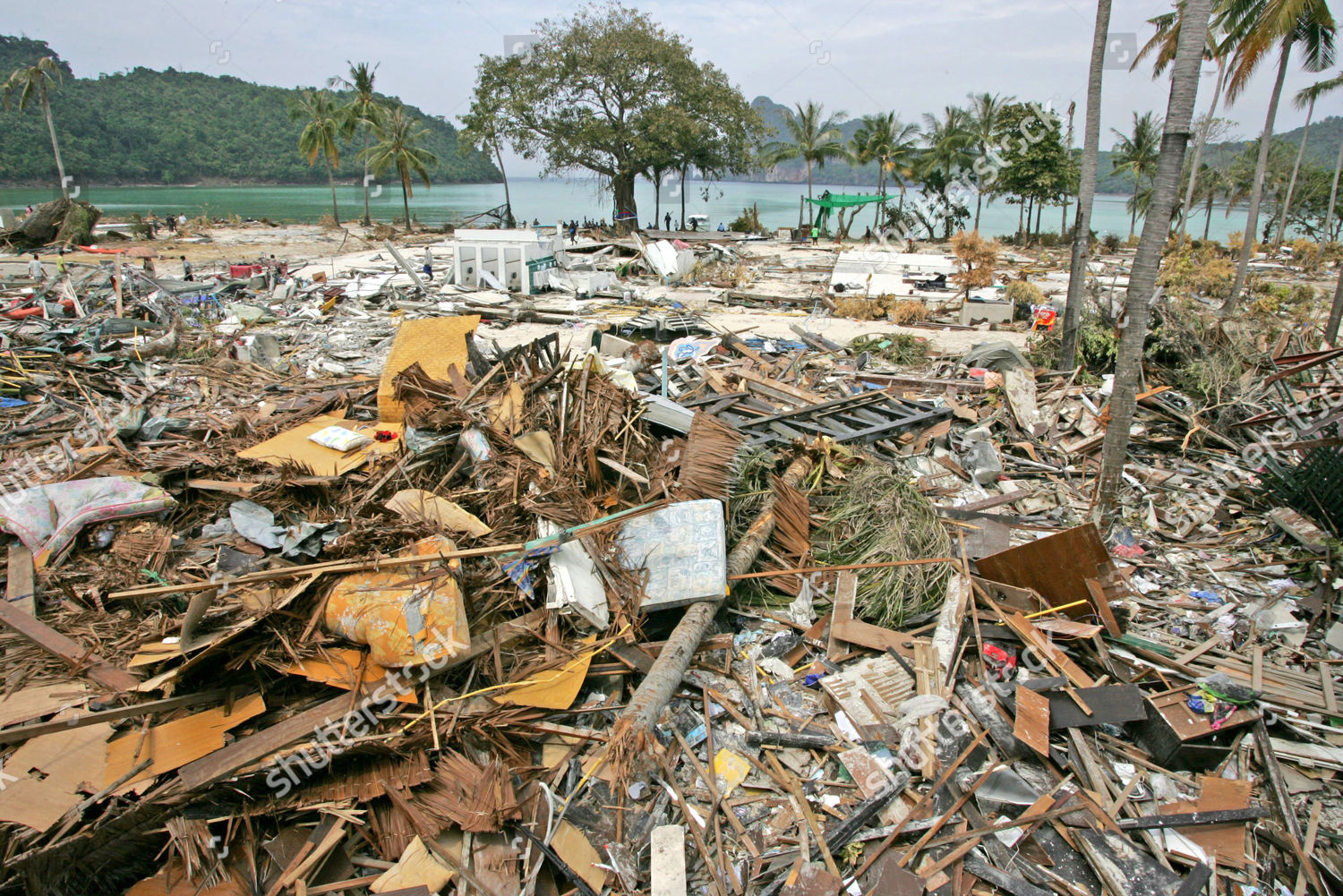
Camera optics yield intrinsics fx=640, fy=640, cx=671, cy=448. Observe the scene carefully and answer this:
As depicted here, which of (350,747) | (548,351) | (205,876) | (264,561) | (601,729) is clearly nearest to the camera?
(205,876)

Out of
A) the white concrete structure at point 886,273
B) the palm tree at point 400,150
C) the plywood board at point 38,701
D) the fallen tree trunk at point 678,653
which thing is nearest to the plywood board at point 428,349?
the plywood board at point 38,701

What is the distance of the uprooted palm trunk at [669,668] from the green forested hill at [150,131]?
263 ft

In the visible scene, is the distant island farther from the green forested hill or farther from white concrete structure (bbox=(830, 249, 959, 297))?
the green forested hill

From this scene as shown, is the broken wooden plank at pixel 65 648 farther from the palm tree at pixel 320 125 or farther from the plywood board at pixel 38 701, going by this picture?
the palm tree at pixel 320 125

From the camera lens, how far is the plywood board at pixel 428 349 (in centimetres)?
620

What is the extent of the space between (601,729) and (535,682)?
473mm

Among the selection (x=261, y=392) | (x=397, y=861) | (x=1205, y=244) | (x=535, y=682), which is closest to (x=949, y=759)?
(x=535, y=682)

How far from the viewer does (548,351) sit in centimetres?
667

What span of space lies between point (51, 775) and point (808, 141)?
4050 centimetres

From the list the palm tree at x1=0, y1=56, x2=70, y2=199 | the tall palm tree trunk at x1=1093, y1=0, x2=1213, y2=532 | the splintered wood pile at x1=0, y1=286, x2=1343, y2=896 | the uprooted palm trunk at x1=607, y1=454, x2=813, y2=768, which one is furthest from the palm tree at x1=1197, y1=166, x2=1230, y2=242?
the palm tree at x1=0, y1=56, x2=70, y2=199

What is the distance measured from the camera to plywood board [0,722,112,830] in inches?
112

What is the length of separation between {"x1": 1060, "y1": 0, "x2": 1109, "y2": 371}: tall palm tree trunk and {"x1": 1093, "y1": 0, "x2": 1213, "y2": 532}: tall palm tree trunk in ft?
14.1

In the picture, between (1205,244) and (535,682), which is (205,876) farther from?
(1205,244)

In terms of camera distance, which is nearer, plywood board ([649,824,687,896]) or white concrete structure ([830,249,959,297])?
plywood board ([649,824,687,896])
